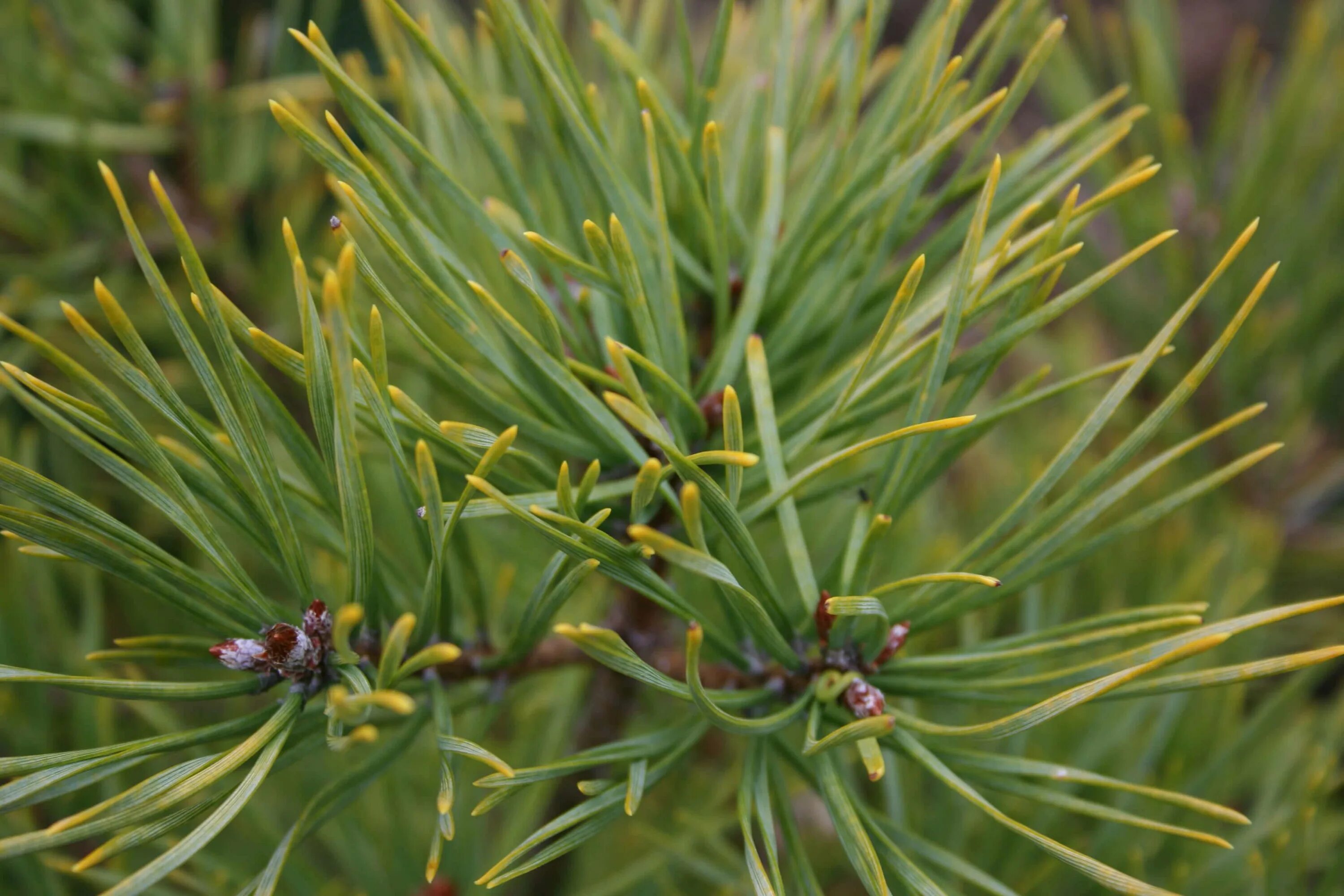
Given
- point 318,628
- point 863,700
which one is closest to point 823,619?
point 863,700

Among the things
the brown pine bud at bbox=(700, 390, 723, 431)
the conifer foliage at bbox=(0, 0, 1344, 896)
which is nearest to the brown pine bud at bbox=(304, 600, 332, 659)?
the conifer foliage at bbox=(0, 0, 1344, 896)

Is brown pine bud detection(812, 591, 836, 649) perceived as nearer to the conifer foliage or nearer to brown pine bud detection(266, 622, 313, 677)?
the conifer foliage

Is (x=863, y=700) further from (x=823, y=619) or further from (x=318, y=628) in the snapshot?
(x=318, y=628)

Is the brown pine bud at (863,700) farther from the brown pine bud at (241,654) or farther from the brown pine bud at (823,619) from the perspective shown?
the brown pine bud at (241,654)

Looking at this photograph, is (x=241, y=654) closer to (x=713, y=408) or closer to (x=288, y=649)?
(x=288, y=649)

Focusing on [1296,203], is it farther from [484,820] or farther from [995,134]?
[484,820]

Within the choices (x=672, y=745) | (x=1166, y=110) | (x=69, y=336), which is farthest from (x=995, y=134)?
(x=69, y=336)

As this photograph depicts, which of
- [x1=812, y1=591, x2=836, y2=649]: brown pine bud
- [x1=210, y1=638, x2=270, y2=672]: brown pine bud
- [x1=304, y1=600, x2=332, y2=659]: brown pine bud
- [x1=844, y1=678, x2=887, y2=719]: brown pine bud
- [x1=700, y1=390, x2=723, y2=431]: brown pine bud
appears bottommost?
[x1=210, y1=638, x2=270, y2=672]: brown pine bud

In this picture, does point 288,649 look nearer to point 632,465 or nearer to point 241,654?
point 241,654

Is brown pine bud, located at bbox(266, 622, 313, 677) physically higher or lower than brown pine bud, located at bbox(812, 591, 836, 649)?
lower

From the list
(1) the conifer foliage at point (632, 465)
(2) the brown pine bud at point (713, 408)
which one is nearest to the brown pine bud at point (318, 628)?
(1) the conifer foliage at point (632, 465)

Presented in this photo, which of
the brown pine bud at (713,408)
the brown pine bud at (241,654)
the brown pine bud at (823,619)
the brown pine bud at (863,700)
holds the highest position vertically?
the brown pine bud at (713,408)

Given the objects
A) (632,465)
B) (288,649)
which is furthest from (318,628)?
(632,465)
